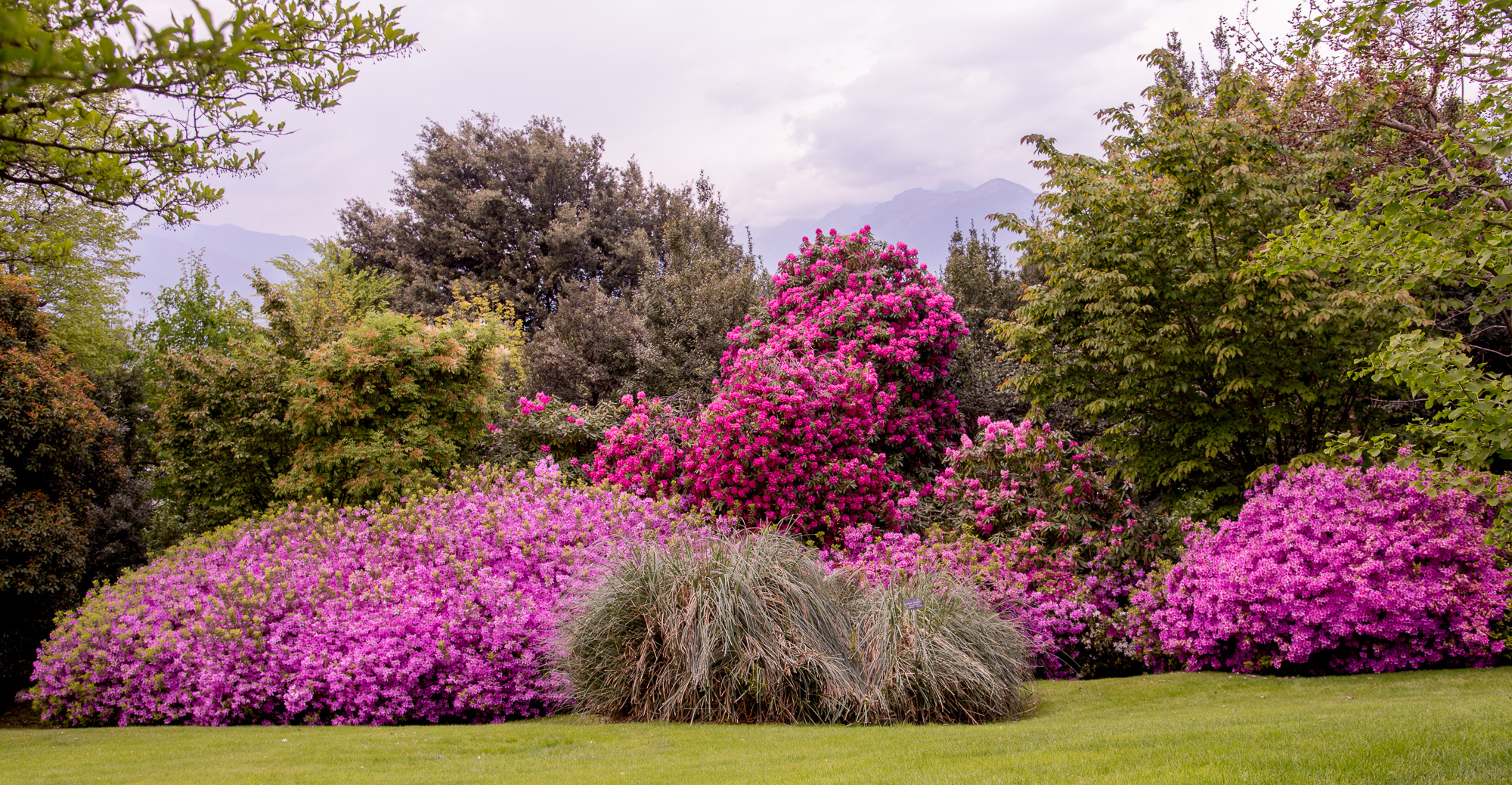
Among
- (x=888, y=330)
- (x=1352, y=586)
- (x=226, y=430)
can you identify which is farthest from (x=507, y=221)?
(x=1352, y=586)

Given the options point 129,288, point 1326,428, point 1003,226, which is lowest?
point 1326,428

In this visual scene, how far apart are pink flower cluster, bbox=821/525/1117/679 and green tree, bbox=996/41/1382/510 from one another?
172 centimetres

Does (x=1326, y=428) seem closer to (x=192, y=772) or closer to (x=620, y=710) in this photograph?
(x=620, y=710)

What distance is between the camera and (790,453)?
1027cm

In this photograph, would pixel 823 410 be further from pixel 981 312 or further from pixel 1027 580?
pixel 981 312

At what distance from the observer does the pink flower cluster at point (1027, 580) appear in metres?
8.45

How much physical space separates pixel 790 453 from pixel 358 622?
5.01 metres

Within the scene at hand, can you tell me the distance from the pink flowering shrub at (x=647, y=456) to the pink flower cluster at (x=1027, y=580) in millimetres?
2586

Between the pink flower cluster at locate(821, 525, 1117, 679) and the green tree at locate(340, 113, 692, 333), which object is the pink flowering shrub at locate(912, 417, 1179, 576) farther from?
the green tree at locate(340, 113, 692, 333)

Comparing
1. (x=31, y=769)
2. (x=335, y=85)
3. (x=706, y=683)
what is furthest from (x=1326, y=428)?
(x=31, y=769)

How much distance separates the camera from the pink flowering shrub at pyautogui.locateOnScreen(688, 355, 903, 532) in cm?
1018

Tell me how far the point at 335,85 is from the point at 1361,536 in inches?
351

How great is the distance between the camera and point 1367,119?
955 centimetres

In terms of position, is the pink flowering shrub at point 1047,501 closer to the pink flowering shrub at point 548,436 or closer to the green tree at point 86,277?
the pink flowering shrub at point 548,436
